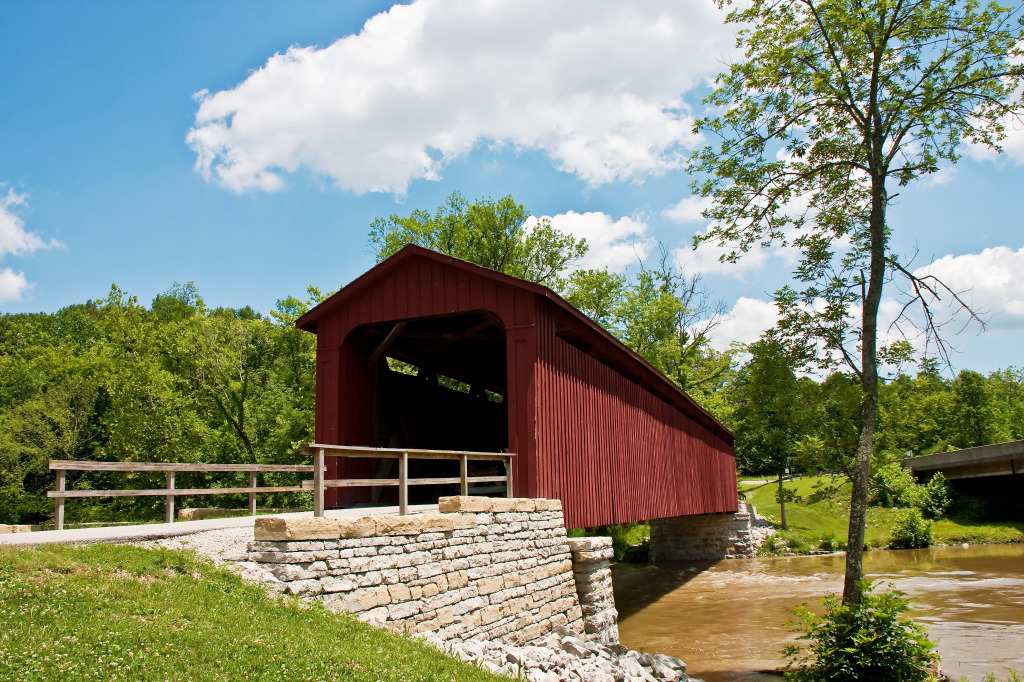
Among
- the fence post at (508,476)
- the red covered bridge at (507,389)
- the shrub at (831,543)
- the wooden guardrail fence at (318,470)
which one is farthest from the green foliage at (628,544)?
the wooden guardrail fence at (318,470)

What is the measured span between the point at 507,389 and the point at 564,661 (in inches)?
207

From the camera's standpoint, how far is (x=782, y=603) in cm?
1581

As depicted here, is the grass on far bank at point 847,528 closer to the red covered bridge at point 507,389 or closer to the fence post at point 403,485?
the red covered bridge at point 507,389

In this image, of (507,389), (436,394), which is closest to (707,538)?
(436,394)

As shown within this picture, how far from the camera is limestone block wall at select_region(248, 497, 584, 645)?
684 centimetres

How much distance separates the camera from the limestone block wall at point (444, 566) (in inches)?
269

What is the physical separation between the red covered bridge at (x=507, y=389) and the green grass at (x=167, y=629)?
489 centimetres

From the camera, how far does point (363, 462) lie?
1262cm

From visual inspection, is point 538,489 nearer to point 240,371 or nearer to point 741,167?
point 741,167

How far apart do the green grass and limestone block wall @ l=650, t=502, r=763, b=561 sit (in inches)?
789

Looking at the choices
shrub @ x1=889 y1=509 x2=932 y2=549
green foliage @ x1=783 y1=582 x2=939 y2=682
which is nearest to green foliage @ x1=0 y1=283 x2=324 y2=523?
green foliage @ x1=783 y1=582 x2=939 y2=682

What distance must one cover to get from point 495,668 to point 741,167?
1007cm

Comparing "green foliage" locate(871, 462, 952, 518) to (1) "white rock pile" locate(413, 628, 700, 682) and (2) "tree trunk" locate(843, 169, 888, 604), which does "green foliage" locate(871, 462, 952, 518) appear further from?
(1) "white rock pile" locate(413, 628, 700, 682)

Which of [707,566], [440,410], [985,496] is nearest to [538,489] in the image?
[440,410]
